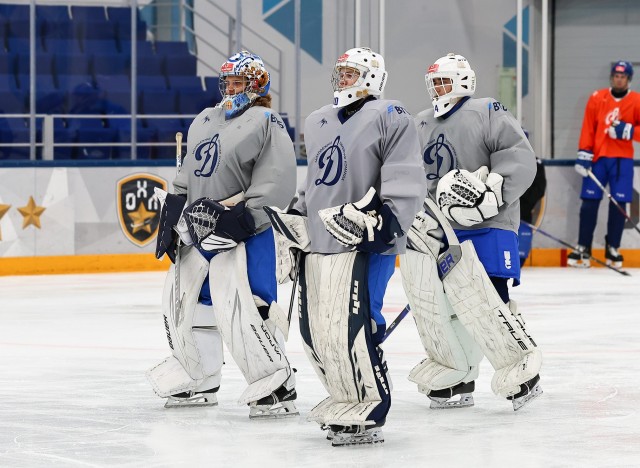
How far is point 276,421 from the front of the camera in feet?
13.7

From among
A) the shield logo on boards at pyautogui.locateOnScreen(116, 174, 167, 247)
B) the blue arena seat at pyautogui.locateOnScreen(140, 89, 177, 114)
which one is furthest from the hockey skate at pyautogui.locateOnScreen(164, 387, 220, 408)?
the blue arena seat at pyautogui.locateOnScreen(140, 89, 177, 114)

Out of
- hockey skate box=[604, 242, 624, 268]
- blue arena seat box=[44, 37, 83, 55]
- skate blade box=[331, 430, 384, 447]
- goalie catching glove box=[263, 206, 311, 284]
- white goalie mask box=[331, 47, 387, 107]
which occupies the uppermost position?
blue arena seat box=[44, 37, 83, 55]

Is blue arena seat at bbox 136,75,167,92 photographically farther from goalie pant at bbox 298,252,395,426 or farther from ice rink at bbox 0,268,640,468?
goalie pant at bbox 298,252,395,426

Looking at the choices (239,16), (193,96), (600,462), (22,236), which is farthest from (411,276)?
(193,96)

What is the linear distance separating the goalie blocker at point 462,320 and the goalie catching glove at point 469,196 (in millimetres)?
67

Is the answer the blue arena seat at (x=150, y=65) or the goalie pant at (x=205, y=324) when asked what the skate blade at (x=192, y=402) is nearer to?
the goalie pant at (x=205, y=324)

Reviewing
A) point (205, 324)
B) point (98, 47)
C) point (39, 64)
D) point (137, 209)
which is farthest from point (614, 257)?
point (205, 324)

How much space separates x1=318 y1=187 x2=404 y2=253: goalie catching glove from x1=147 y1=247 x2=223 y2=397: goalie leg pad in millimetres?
855

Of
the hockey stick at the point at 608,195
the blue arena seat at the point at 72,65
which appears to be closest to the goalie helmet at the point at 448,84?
the hockey stick at the point at 608,195

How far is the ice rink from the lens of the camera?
3.60m

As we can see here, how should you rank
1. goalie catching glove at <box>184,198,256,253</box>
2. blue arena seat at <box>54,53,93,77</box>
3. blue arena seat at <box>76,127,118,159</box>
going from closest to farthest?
goalie catching glove at <box>184,198,256,253</box>, blue arena seat at <box>76,127,118,159</box>, blue arena seat at <box>54,53,93,77</box>

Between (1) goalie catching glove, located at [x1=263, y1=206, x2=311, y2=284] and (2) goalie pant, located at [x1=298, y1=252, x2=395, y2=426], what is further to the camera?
(1) goalie catching glove, located at [x1=263, y1=206, x2=311, y2=284]

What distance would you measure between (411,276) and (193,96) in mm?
7290

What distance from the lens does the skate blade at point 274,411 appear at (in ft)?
13.8
